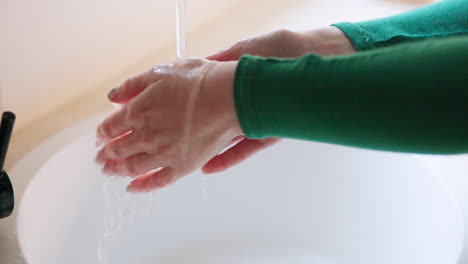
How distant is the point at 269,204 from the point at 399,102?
524 millimetres

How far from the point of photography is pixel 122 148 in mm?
574

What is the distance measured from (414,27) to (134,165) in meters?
0.39

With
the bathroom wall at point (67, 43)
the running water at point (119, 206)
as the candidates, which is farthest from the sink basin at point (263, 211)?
the bathroom wall at point (67, 43)

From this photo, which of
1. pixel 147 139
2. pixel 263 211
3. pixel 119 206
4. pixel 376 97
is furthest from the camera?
pixel 263 211

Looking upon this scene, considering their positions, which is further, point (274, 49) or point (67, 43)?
point (67, 43)

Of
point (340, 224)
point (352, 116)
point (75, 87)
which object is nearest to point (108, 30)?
point (75, 87)

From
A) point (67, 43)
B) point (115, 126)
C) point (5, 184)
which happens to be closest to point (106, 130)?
point (115, 126)

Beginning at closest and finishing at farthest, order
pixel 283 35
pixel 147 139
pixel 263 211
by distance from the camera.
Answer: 1. pixel 147 139
2. pixel 283 35
3. pixel 263 211

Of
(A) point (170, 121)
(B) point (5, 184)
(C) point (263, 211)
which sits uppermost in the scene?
(A) point (170, 121)

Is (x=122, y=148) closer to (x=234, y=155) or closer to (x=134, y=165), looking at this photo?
(x=134, y=165)

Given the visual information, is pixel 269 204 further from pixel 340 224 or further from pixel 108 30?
pixel 108 30

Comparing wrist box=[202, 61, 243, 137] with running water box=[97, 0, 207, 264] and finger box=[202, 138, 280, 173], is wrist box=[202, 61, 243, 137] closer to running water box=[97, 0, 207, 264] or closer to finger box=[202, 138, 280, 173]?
finger box=[202, 138, 280, 173]

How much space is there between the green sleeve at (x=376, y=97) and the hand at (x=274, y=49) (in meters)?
0.21

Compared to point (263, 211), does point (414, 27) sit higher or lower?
Answer: higher
